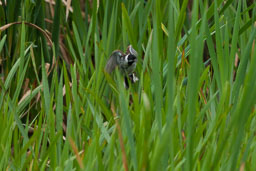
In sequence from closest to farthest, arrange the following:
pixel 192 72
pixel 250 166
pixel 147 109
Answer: pixel 147 109 < pixel 192 72 < pixel 250 166

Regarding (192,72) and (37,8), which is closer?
(192,72)

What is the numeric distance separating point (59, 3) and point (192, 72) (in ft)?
3.76

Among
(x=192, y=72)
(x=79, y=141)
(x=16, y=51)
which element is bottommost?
(x=79, y=141)

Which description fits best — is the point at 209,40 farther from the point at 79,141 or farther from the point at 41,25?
the point at 41,25

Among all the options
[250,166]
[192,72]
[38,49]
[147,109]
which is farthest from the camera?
[38,49]

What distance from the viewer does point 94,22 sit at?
1.73m

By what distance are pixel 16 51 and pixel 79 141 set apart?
30.7 inches

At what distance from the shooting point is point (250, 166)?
39.4 inches

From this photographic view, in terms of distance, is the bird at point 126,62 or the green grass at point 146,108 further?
the bird at point 126,62

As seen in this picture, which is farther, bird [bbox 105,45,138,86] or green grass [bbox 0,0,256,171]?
bird [bbox 105,45,138,86]

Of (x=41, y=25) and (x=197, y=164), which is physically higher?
(x=41, y=25)

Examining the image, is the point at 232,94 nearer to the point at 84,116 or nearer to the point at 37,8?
the point at 84,116

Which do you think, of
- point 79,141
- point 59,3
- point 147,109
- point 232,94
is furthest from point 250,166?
point 59,3

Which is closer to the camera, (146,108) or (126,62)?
(146,108)
